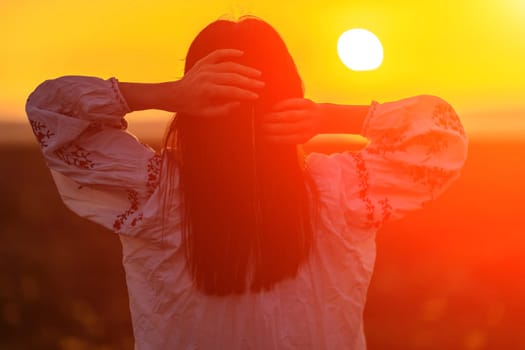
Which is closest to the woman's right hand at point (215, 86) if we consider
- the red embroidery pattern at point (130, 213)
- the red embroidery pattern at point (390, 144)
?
the red embroidery pattern at point (130, 213)

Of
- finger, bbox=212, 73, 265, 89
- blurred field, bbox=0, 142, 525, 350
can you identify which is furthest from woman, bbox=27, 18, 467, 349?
blurred field, bbox=0, 142, 525, 350

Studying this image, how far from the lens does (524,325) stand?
7.43 m

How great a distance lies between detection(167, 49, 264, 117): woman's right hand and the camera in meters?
1.98

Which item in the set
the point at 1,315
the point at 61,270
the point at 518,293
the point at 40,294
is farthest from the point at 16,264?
the point at 518,293

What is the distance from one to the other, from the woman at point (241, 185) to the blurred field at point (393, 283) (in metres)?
5.14

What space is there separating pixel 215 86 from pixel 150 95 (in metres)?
0.21

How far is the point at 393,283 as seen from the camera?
996 cm

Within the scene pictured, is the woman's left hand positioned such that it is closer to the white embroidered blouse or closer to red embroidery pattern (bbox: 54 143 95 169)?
the white embroidered blouse

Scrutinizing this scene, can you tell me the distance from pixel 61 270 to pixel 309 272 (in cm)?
937

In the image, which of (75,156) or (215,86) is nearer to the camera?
(215,86)

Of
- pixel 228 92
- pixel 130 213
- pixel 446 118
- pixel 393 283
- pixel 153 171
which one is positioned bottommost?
pixel 393 283

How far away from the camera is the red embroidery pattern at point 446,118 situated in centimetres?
220

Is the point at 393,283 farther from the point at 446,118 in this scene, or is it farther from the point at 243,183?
the point at 243,183

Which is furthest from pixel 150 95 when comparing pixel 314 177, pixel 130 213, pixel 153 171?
pixel 314 177
